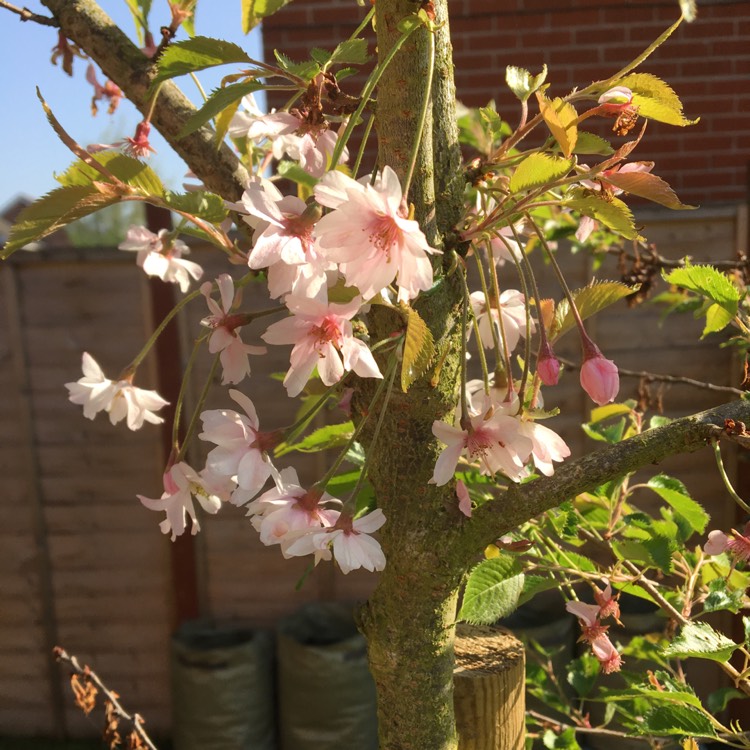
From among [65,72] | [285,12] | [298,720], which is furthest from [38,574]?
[65,72]

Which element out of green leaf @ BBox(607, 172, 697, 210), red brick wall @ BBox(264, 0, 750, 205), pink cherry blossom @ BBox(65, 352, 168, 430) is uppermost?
red brick wall @ BBox(264, 0, 750, 205)

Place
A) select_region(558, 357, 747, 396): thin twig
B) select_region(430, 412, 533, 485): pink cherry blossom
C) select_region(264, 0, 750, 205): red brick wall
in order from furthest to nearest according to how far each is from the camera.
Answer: select_region(264, 0, 750, 205): red brick wall
select_region(558, 357, 747, 396): thin twig
select_region(430, 412, 533, 485): pink cherry blossom

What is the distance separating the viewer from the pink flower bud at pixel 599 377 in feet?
1.73

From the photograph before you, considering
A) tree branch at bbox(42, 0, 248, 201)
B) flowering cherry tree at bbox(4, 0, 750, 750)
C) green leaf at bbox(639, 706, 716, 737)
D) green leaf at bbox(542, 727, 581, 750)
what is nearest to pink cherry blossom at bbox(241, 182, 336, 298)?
flowering cherry tree at bbox(4, 0, 750, 750)

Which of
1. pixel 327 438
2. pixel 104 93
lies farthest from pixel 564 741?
pixel 104 93

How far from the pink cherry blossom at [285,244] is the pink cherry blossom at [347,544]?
0.16 metres

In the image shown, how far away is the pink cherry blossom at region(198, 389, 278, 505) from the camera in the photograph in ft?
1.74

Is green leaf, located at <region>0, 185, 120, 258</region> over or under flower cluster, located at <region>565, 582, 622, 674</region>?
over

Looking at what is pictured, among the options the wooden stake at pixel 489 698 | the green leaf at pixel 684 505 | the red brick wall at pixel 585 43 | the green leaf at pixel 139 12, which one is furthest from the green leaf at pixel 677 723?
the red brick wall at pixel 585 43

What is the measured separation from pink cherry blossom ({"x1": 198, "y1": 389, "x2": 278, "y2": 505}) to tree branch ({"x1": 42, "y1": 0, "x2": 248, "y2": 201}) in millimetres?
207

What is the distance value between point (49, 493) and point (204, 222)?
2490 mm

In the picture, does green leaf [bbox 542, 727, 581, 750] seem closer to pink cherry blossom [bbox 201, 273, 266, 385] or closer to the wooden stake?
Result: the wooden stake

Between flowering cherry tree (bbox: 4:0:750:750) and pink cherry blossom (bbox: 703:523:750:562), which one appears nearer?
flowering cherry tree (bbox: 4:0:750:750)

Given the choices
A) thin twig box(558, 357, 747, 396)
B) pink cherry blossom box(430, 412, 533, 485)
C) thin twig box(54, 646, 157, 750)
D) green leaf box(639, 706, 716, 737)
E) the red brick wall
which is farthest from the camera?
the red brick wall
